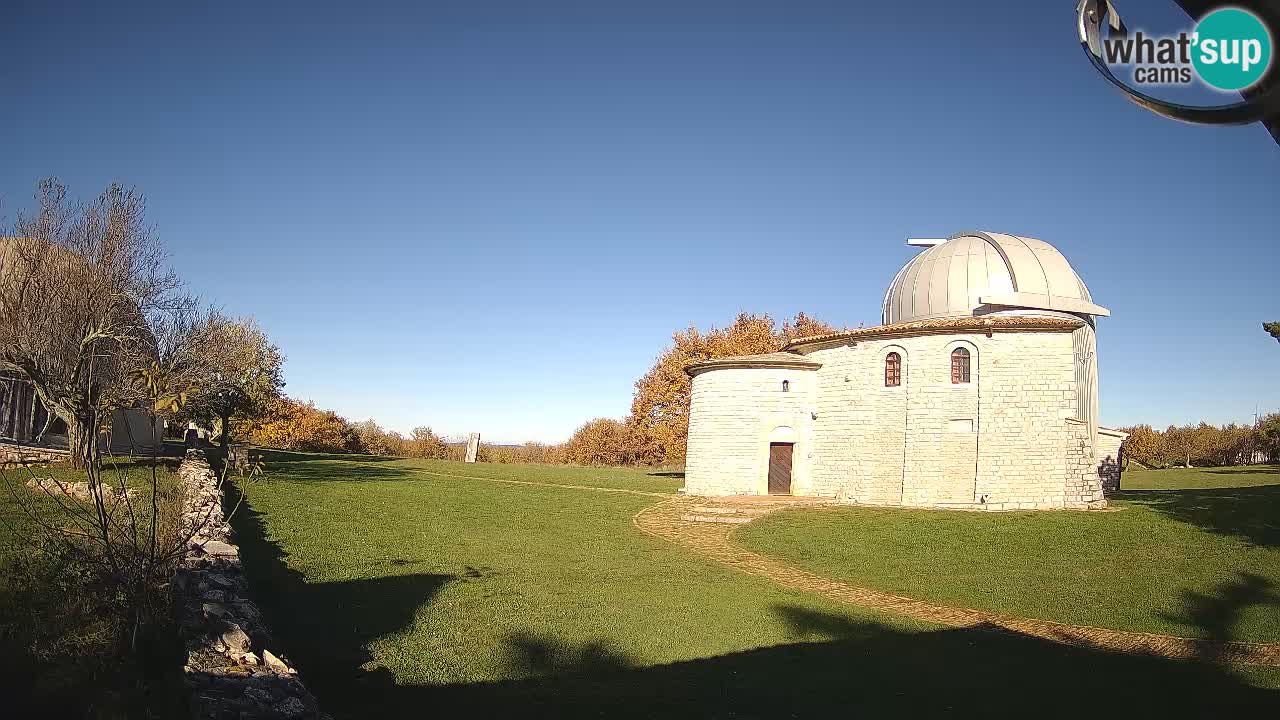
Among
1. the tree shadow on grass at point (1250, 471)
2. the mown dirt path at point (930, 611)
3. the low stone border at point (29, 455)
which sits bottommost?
the mown dirt path at point (930, 611)

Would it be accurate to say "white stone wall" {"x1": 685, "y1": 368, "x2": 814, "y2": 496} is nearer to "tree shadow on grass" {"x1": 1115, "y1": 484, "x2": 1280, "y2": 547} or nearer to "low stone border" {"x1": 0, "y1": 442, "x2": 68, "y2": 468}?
"tree shadow on grass" {"x1": 1115, "y1": 484, "x2": 1280, "y2": 547}

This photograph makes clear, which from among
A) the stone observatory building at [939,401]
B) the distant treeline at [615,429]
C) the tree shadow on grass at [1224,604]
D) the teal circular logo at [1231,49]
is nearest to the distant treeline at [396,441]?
the distant treeline at [615,429]

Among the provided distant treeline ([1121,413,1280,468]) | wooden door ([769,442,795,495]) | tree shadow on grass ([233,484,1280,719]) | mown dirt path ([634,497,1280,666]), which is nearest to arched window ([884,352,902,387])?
wooden door ([769,442,795,495])

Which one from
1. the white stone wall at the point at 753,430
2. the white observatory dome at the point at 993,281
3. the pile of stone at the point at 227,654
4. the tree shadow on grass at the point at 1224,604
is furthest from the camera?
the white stone wall at the point at 753,430

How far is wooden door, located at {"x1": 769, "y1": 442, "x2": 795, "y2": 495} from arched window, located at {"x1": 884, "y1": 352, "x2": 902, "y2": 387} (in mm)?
4082

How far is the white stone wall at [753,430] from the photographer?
2511 centimetres

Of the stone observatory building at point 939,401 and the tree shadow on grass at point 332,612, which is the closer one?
the tree shadow on grass at point 332,612

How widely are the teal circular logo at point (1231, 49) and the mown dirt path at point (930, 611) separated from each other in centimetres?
931

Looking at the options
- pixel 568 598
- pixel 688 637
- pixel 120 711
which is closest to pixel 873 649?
pixel 688 637

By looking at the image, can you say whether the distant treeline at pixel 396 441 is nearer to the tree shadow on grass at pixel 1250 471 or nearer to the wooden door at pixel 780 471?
the wooden door at pixel 780 471

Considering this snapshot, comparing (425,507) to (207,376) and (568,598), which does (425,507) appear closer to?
(207,376)

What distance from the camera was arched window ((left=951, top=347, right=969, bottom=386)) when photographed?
2216 cm

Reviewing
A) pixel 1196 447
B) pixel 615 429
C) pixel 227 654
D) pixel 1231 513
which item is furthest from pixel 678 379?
pixel 1196 447

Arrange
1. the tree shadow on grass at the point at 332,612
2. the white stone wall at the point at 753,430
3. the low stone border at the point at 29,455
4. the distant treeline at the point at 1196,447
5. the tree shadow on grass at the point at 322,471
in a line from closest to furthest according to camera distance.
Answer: the tree shadow on grass at the point at 332,612, the low stone border at the point at 29,455, the tree shadow on grass at the point at 322,471, the white stone wall at the point at 753,430, the distant treeline at the point at 1196,447
